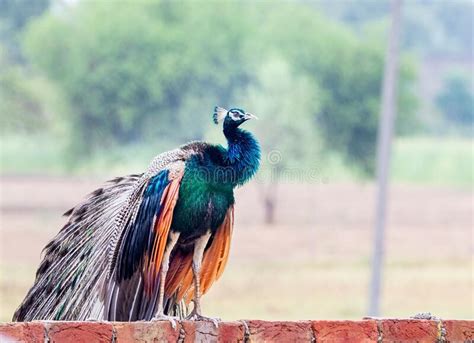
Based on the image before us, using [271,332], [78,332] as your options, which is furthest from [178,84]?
[78,332]

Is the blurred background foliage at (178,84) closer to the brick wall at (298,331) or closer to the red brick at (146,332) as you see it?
the brick wall at (298,331)

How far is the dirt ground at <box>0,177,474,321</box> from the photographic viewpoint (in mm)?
21953

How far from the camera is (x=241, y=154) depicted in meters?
6.62

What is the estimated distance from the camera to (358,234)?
32.3 meters

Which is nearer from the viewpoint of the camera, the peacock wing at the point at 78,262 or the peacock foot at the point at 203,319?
the peacock foot at the point at 203,319

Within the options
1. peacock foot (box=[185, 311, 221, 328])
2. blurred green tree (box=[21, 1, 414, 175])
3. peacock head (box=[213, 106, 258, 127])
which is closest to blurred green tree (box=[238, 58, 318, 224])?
blurred green tree (box=[21, 1, 414, 175])

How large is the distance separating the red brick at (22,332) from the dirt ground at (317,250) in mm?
14044

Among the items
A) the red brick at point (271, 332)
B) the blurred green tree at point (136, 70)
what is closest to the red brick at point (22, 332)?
the red brick at point (271, 332)

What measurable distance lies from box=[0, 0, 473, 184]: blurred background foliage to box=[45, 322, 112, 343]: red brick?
90.8 feet

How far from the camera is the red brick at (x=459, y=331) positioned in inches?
216

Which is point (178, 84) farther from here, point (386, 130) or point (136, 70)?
point (386, 130)

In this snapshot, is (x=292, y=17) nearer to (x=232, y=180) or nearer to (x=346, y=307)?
(x=346, y=307)

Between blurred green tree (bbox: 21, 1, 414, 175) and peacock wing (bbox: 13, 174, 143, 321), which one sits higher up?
blurred green tree (bbox: 21, 1, 414, 175)

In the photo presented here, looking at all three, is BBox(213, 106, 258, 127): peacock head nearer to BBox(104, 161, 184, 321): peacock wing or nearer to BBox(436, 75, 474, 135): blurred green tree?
BBox(104, 161, 184, 321): peacock wing
